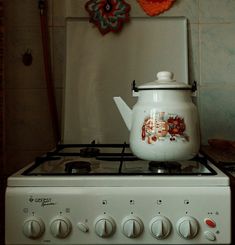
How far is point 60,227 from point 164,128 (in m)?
0.32

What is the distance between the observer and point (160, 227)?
69 cm

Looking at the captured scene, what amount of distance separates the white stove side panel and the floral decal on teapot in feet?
1.52

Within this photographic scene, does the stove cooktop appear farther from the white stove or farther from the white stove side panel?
the white stove side panel

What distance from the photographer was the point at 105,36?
1.28 meters

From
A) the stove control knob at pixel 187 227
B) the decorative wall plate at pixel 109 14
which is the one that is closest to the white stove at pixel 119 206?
the stove control knob at pixel 187 227

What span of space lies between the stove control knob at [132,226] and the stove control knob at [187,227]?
78 mm

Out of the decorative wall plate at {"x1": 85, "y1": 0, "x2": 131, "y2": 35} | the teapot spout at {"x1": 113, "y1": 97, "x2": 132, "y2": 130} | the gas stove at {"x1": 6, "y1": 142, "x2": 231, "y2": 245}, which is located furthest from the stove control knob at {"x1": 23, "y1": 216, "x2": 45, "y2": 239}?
the decorative wall plate at {"x1": 85, "y1": 0, "x2": 131, "y2": 35}

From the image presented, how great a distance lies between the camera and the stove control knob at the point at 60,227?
0.70 meters

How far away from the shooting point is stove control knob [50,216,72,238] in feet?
2.30

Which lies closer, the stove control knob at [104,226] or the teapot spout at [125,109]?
the stove control knob at [104,226]

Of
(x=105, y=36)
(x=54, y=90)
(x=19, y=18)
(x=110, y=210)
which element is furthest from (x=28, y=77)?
(x=110, y=210)

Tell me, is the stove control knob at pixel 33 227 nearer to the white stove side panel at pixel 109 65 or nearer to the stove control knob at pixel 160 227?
the stove control knob at pixel 160 227

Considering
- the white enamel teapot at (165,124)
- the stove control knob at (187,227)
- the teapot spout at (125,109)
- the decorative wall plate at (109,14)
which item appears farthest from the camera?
the decorative wall plate at (109,14)

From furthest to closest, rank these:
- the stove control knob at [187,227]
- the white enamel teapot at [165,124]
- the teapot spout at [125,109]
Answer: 1. the teapot spout at [125,109]
2. the white enamel teapot at [165,124]
3. the stove control knob at [187,227]
